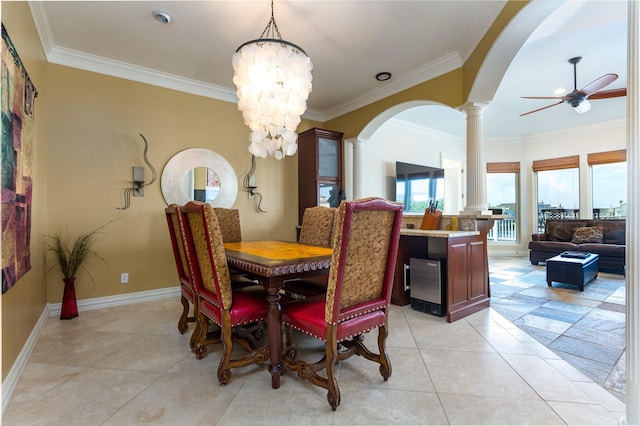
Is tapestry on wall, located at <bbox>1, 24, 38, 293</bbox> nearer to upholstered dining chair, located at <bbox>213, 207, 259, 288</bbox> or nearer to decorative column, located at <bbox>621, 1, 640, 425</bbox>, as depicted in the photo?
upholstered dining chair, located at <bbox>213, 207, 259, 288</bbox>

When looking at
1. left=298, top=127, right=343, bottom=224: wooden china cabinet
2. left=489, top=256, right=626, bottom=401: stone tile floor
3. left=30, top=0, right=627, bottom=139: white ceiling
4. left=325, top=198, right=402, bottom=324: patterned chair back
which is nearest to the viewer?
left=325, top=198, right=402, bottom=324: patterned chair back

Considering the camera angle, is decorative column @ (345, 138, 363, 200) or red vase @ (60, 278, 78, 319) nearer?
red vase @ (60, 278, 78, 319)

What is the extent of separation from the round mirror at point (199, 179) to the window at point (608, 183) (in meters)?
7.50

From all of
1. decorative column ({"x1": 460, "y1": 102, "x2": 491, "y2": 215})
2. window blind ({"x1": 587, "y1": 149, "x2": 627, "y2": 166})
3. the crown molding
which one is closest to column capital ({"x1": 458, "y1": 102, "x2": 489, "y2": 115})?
decorative column ({"x1": 460, "y1": 102, "x2": 491, "y2": 215})

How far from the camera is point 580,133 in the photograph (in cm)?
645

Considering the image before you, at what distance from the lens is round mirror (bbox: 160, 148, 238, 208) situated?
3.62 m

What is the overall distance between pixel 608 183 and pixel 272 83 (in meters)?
7.63

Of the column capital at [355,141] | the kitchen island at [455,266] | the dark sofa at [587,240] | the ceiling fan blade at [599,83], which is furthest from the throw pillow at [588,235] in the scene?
the column capital at [355,141]

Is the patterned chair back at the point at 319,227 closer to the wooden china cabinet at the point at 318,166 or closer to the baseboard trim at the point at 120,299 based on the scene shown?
the wooden china cabinet at the point at 318,166

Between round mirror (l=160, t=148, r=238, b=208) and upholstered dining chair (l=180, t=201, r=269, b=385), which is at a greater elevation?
round mirror (l=160, t=148, r=238, b=208)

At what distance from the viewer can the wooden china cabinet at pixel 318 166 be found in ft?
14.4

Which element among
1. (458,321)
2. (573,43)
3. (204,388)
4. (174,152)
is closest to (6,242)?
(204,388)

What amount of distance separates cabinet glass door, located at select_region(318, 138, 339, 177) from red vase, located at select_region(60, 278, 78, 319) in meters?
3.20

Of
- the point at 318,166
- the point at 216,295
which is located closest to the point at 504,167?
the point at 318,166
